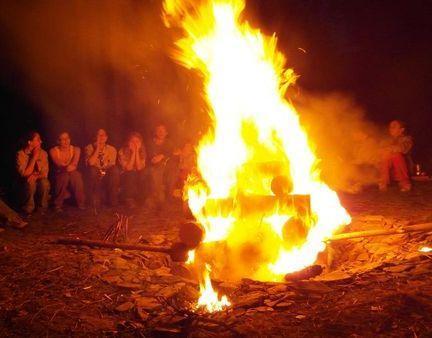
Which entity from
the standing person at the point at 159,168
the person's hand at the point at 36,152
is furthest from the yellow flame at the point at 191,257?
the person's hand at the point at 36,152

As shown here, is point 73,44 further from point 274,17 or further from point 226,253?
point 226,253

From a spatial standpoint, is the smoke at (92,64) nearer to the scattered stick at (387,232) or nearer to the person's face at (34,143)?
the person's face at (34,143)

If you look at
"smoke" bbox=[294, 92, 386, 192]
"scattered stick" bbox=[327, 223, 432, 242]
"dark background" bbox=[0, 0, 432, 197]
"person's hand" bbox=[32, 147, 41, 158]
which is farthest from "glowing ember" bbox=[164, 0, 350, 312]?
"dark background" bbox=[0, 0, 432, 197]

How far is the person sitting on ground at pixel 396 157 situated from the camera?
9633mm

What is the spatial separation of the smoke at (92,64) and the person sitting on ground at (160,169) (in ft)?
9.28

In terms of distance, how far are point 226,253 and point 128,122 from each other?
7912 mm

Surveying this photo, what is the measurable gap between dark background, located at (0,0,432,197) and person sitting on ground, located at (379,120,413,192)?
7.71 ft

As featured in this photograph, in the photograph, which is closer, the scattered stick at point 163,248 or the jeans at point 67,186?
the scattered stick at point 163,248

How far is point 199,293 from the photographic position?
4668 millimetres

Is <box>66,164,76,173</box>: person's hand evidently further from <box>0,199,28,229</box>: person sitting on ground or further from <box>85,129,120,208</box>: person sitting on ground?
<box>0,199,28,229</box>: person sitting on ground

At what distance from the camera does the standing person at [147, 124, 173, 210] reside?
9.59m

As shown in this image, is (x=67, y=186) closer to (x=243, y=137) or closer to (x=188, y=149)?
(x=188, y=149)

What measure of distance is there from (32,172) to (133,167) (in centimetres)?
217

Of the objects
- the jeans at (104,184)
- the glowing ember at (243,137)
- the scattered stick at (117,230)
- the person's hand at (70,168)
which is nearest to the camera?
the glowing ember at (243,137)
